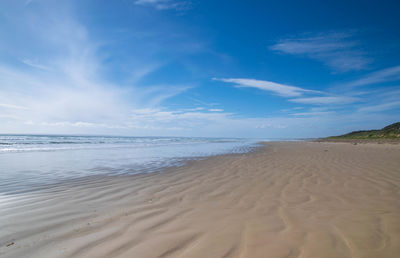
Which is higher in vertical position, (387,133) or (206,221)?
(387,133)

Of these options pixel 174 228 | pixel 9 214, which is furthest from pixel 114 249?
pixel 9 214

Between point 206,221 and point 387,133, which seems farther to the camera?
point 387,133

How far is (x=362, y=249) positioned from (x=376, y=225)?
32.6 inches

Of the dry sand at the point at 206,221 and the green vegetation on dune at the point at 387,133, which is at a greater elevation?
the green vegetation on dune at the point at 387,133

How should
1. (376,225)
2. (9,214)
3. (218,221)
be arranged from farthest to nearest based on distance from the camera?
(9,214) < (218,221) < (376,225)

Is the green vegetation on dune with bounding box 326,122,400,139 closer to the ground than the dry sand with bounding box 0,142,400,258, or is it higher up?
higher up

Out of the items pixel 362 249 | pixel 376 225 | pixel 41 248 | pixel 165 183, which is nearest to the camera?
pixel 362 249

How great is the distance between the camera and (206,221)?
2844mm

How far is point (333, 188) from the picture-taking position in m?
4.54

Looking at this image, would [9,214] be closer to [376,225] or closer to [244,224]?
[244,224]

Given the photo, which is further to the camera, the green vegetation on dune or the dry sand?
the green vegetation on dune

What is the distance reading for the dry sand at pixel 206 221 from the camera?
2.12 meters

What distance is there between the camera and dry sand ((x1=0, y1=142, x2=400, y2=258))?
2121 mm

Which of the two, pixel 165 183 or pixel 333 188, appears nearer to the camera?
pixel 333 188
